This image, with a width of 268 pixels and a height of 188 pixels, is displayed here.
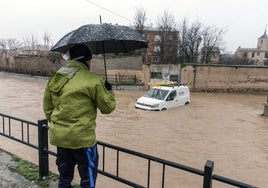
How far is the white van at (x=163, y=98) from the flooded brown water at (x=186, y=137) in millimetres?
447

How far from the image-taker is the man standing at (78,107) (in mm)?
2580

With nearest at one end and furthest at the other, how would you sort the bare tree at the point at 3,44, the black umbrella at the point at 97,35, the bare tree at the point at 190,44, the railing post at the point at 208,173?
the railing post at the point at 208,173 < the black umbrella at the point at 97,35 < the bare tree at the point at 190,44 < the bare tree at the point at 3,44

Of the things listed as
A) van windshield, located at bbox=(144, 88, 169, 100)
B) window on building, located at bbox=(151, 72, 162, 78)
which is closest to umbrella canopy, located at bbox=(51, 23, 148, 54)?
van windshield, located at bbox=(144, 88, 169, 100)

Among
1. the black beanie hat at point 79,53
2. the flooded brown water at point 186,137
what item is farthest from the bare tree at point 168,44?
the black beanie hat at point 79,53

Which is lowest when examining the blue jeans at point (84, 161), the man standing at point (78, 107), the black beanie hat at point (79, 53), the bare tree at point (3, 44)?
the blue jeans at point (84, 161)

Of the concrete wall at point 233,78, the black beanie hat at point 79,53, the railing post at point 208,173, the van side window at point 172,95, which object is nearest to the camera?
the railing post at point 208,173

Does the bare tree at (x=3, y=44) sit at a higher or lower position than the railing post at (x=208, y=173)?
higher

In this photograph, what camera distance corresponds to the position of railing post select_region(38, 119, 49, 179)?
3.80 meters

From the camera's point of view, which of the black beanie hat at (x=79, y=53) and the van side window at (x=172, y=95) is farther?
the van side window at (x=172, y=95)

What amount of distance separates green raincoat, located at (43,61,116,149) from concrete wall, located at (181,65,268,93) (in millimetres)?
24670

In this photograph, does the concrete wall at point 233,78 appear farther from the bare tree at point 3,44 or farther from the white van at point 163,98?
the bare tree at point 3,44

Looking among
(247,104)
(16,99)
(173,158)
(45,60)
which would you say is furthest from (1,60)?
(173,158)

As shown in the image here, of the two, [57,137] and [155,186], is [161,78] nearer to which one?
[155,186]

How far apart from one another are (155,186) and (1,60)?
42511 mm
